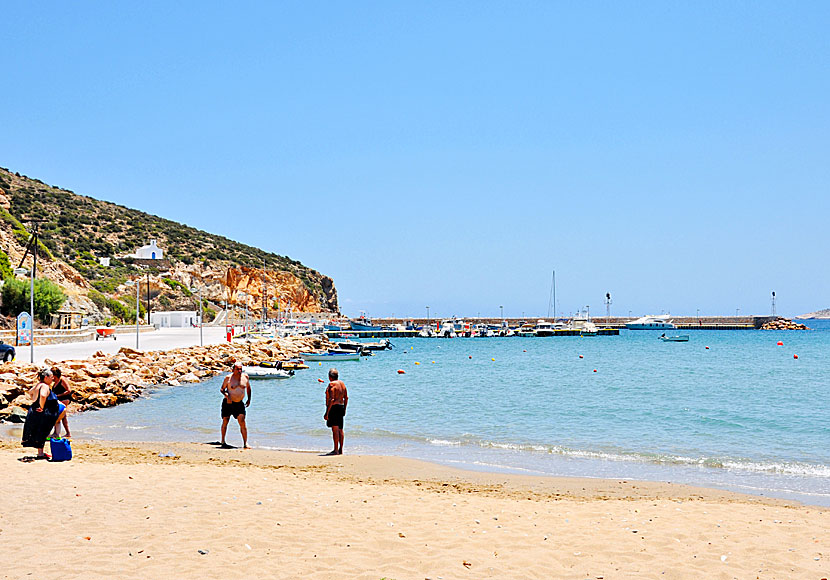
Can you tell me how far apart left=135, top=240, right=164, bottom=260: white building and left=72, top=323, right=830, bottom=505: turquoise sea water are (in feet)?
181

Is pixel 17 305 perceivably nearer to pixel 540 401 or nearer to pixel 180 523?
pixel 540 401

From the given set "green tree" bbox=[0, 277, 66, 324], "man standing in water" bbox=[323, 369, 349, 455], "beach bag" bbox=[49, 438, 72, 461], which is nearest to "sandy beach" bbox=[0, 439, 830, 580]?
"beach bag" bbox=[49, 438, 72, 461]

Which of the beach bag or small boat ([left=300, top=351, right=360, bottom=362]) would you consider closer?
the beach bag

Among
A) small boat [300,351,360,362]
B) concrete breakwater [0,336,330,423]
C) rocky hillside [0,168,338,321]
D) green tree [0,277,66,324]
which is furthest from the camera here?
rocky hillside [0,168,338,321]

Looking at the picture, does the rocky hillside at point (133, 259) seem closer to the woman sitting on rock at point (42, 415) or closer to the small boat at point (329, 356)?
the small boat at point (329, 356)

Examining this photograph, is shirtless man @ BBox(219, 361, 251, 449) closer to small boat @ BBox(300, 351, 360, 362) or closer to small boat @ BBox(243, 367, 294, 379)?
small boat @ BBox(243, 367, 294, 379)

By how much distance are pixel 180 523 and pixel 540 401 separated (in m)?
19.8

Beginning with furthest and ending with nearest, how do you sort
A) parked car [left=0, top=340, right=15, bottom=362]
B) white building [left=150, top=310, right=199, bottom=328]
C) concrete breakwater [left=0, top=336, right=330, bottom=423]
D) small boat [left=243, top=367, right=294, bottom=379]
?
white building [left=150, top=310, right=199, bottom=328], small boat [left=243, top=367, right=294, bottom=379], parked car [left=0, top=340, right=15, bottom=362], concrete breakwater [left=0, top=336, right=330, bottom=423]

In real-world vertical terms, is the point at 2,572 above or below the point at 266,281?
below

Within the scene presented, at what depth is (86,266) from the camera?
77.6 meters

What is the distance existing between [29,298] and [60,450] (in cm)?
3778

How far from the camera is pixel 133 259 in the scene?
85.9 m

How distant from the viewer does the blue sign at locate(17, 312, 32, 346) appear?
29.4 m

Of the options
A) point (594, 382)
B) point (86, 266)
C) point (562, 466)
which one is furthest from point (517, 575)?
point (86, 266)
